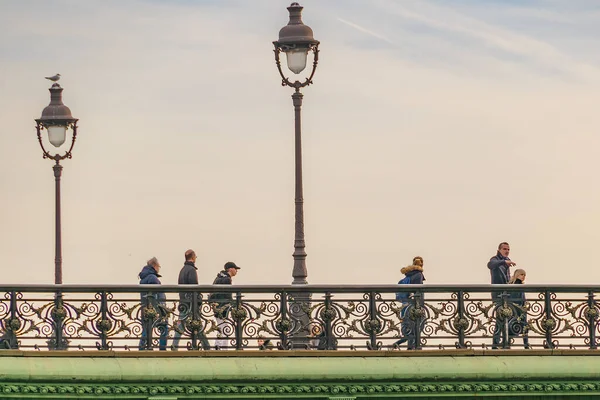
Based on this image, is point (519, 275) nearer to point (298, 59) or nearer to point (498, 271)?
point (498, 271)

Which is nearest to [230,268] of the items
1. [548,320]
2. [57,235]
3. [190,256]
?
[190,256]

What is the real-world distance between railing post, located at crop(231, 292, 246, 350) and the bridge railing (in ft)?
0.04

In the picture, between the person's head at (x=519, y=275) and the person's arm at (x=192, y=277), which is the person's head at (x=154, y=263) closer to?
the person's arm at (x=192, y=277)

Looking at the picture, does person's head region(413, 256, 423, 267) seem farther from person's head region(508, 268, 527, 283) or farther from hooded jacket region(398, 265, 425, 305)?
person's head region(508, 268, 527, 283)

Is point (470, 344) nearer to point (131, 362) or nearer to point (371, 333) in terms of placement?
point (371, 333)

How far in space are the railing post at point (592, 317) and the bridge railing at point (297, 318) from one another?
0.01 meters

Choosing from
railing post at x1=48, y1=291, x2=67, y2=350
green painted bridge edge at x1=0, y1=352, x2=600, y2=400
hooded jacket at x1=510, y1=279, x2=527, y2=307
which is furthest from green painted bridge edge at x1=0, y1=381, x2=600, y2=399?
hooded jacket at x1=510, y1=279, x2=527, y2=307

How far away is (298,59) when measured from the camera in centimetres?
3086

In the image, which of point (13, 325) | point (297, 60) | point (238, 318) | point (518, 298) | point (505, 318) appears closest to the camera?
point (13, 325)

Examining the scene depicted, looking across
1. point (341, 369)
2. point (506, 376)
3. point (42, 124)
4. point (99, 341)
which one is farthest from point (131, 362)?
point (42, 124)

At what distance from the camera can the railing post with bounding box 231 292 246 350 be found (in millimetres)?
28469

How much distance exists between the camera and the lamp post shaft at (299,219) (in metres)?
30.1

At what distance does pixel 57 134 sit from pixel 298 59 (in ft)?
18.4

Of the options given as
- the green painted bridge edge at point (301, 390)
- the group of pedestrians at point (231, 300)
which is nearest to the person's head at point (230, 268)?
the group of pedestrians at point (231, 300)
